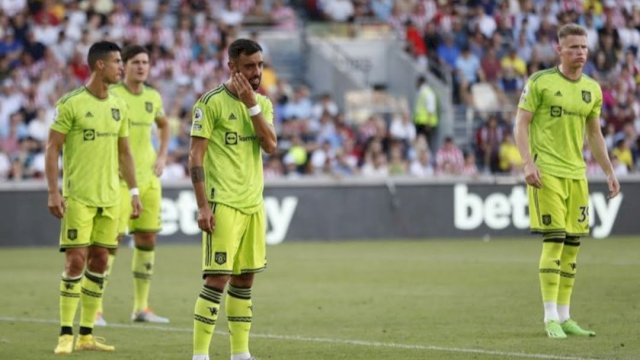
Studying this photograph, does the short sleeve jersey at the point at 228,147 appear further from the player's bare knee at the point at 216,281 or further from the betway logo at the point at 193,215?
the betway logo at the point at 193,215

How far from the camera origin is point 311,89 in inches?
1446

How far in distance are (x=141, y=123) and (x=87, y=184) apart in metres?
2.78

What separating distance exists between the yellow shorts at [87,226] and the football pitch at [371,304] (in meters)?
0.95

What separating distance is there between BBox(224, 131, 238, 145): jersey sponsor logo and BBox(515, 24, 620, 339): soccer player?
330cm

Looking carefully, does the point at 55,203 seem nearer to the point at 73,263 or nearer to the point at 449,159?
the point at 73,263

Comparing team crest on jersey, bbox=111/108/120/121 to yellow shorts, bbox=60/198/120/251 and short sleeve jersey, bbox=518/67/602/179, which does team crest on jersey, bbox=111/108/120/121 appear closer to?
yellow shorts, bbox=60/198/120/251

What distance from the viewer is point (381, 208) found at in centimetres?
2744

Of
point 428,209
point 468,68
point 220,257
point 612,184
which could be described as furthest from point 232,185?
point 468,68

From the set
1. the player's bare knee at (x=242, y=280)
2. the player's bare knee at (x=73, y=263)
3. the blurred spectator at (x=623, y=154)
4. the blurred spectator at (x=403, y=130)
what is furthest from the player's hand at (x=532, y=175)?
the blurred spectator at (x=403, y=130)

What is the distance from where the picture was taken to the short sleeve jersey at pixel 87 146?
1254 cm

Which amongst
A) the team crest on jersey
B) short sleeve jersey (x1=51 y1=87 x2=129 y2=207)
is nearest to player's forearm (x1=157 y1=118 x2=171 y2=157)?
the team crest on jersey

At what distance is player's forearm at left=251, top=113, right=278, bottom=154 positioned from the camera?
414 inches

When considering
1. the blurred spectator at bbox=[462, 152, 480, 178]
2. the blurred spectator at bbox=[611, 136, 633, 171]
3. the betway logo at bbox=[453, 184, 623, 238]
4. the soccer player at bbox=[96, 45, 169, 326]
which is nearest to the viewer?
the soccer player at bbox=[96, 45, 169, 326]

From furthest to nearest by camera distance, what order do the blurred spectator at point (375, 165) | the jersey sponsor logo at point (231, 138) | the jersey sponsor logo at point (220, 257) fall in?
the blurred spectator at point (375, 165), the jersey sponsor logo at point (231, 138), the jersey sponsor logo at point (220, 257)
